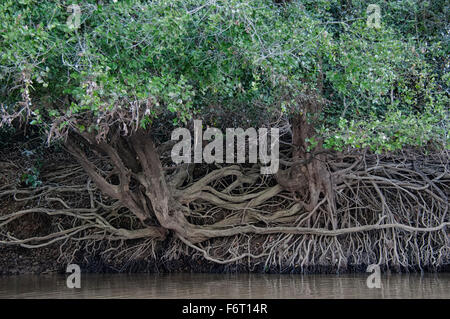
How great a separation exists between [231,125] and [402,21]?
2.40 metres

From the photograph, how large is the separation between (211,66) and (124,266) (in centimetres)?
362

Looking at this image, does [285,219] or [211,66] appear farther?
[285,219]

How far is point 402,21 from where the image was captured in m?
6.75

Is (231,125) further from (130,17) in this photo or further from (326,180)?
(130,17)

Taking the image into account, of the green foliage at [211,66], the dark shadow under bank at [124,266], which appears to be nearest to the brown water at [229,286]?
the dark shadow under bank at [124,266]

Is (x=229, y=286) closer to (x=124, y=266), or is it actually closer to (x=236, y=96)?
(x=236, y=96)

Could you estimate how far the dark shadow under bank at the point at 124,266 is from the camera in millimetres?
7062

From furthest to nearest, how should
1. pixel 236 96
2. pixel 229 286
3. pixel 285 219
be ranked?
pixel 285 219 → pixel 229 286 → pixel 236 96

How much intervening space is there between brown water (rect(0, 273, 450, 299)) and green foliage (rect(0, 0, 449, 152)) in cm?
141

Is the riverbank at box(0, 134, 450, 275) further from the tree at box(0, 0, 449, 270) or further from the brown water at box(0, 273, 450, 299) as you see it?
the brown water at box(0, 273, 450, 299)

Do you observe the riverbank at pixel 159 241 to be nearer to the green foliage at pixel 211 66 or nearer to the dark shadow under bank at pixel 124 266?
the dark shadow under bank at pixel 124 266

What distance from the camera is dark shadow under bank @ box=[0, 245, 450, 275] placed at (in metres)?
7.06

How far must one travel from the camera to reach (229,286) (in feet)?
19.5

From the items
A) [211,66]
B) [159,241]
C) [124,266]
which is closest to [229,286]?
[159,241]
